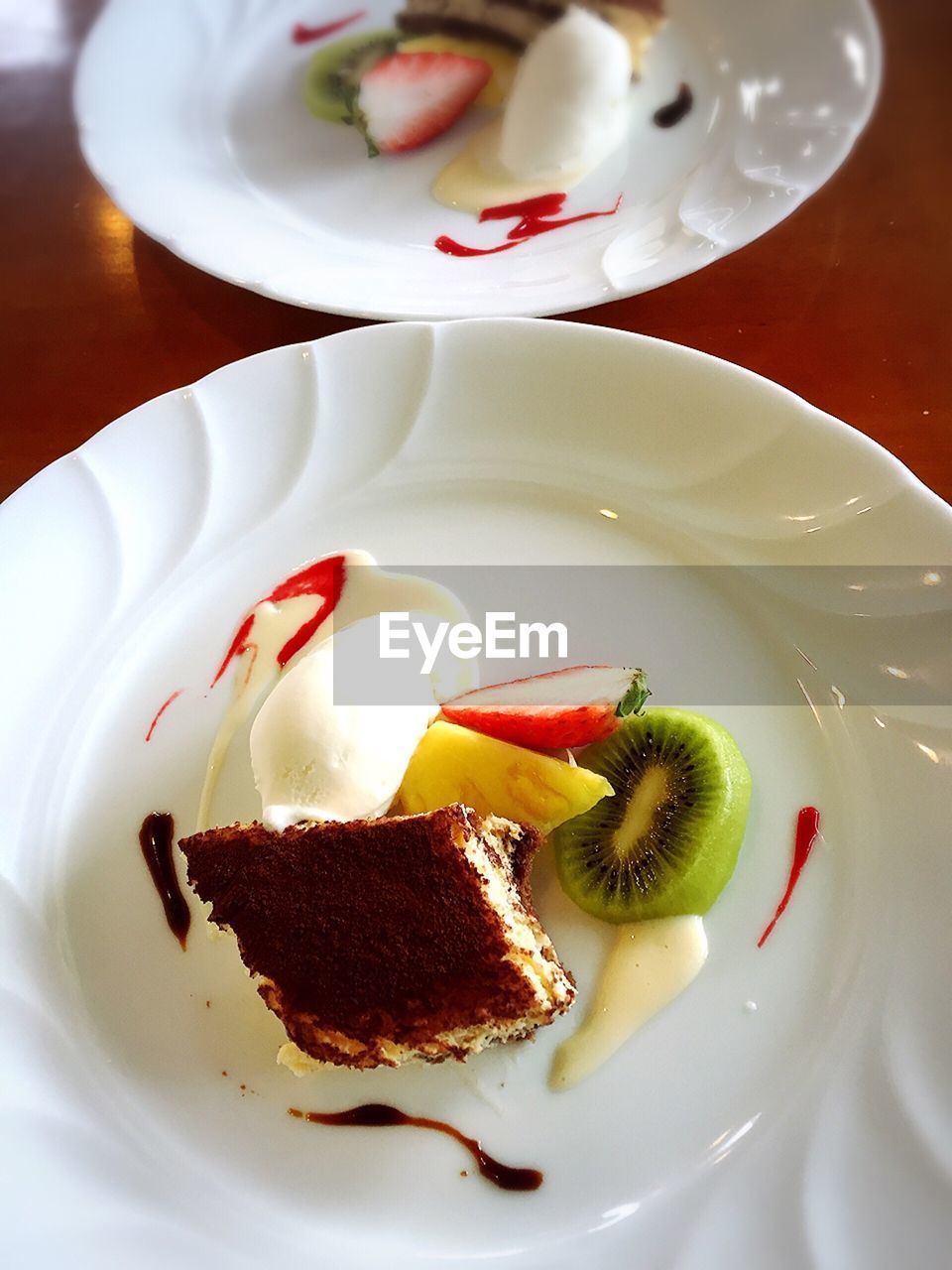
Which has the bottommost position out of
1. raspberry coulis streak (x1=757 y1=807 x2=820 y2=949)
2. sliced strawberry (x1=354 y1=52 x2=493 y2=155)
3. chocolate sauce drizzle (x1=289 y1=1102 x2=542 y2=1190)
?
chocolate sauce drizzle (x1=289 y1=1102 x2=542 y2=1190)

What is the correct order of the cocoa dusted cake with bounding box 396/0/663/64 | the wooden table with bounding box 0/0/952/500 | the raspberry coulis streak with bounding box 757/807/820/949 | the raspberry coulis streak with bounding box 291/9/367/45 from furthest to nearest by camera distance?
1. the raspberry coulis streak with bounding box 291/9/367/45
2. the cocoa dusted cake with bounding box 396/0/663/64
3. the wooden table with bounding box 0/0/952/500
4. the raspberry coulis streak with bounding box 757/807/820/949

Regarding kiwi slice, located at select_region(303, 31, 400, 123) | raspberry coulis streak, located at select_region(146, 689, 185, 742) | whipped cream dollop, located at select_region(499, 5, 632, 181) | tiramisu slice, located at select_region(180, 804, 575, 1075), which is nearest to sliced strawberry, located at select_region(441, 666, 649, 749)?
tiramisu slice, located at select_region(180, 804, 575, 1075)

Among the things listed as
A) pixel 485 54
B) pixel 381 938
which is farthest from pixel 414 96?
pixel 381 938

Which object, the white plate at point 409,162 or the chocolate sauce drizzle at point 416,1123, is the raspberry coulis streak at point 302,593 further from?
the chocolate sauce drizzle at point 416,1123

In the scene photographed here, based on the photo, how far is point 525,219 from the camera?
1741 millimetres

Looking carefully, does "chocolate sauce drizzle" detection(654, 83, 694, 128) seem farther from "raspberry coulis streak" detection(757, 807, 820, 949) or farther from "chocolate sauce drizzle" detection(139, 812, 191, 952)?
"chocolate sauce drizzle" detection(139, 812, 191, 952)

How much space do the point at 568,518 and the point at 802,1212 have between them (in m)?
0.89

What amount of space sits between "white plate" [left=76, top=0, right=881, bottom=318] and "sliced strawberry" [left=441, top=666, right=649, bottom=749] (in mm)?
620

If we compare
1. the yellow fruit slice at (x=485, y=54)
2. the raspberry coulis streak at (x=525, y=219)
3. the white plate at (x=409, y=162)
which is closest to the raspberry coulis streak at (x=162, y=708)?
the white plate at (x=409, y=162)

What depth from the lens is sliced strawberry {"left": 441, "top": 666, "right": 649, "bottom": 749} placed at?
1.17 metres

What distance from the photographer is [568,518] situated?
1371 mm

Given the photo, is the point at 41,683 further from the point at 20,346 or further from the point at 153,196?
the point at 153,196

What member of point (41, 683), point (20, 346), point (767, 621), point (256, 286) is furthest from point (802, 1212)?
point (20, 346)

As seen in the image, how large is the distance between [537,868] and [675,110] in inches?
62.4
